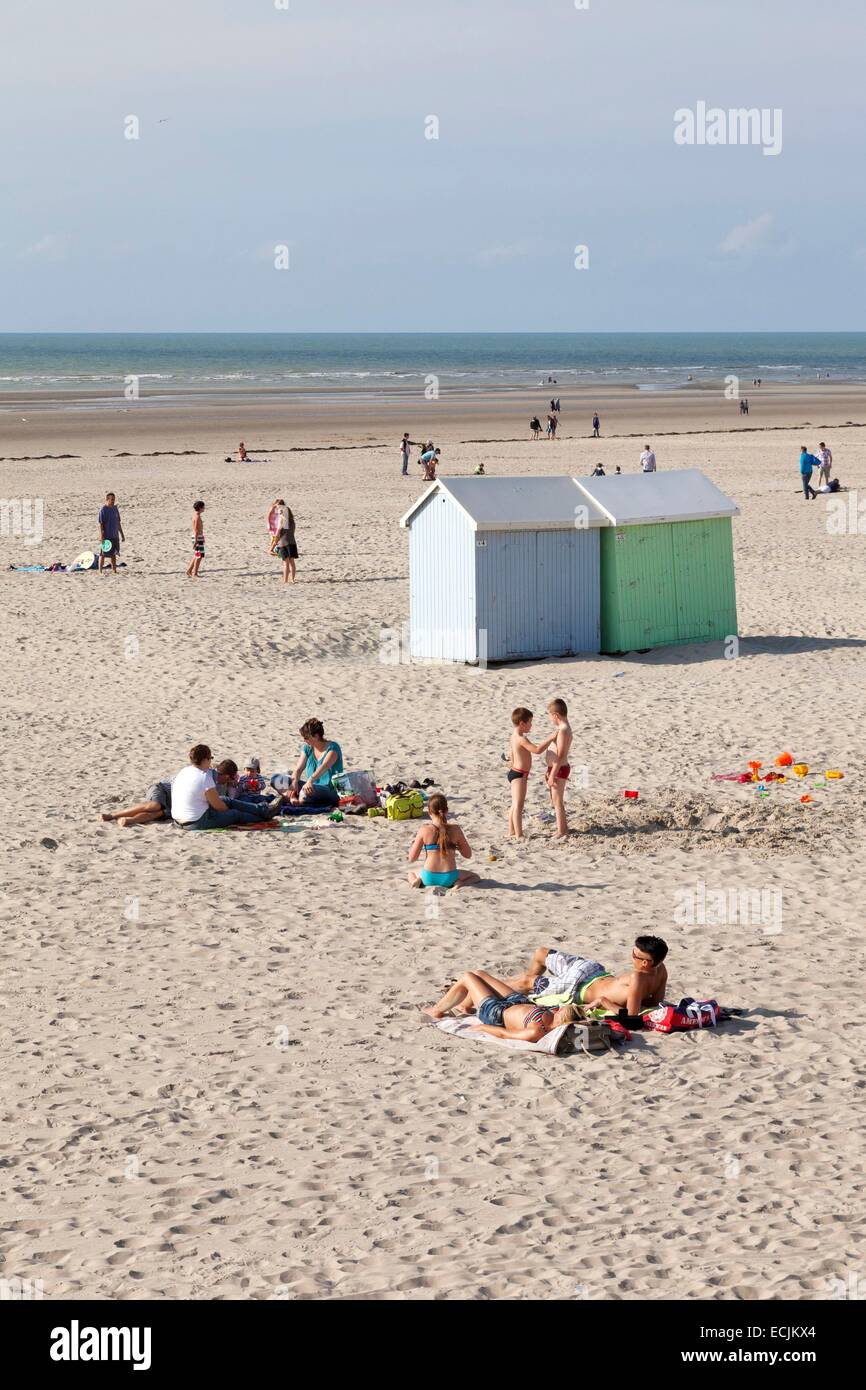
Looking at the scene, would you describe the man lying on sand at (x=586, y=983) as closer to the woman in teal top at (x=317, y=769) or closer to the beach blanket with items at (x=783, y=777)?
the woman in teal top at (x=317, y=769)

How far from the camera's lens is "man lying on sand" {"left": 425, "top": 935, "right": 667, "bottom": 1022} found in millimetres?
9062

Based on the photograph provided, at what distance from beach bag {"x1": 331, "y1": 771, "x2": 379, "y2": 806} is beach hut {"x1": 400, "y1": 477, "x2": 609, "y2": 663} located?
5.70 meters

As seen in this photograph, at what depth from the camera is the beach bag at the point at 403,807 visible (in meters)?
13.7

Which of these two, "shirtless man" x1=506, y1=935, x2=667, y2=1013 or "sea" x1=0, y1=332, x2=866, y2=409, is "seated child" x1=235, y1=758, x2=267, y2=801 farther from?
"sea" x1=0, y1=332, x2=866, y2=409

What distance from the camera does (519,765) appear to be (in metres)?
13.0

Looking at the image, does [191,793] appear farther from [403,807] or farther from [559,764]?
[559,764]

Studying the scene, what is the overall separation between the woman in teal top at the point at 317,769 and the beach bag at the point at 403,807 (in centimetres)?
50

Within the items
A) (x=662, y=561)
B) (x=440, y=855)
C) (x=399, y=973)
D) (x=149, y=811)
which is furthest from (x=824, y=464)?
(x=399, y=973)

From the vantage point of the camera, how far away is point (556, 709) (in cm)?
1310

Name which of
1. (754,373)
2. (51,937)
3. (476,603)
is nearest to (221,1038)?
(51,937)

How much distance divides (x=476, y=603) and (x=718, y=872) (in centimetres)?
775

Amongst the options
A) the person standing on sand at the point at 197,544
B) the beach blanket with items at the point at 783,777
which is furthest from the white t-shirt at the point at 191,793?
the person standing on sand at the point at 197,544

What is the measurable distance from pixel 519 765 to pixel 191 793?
2.68 meters
